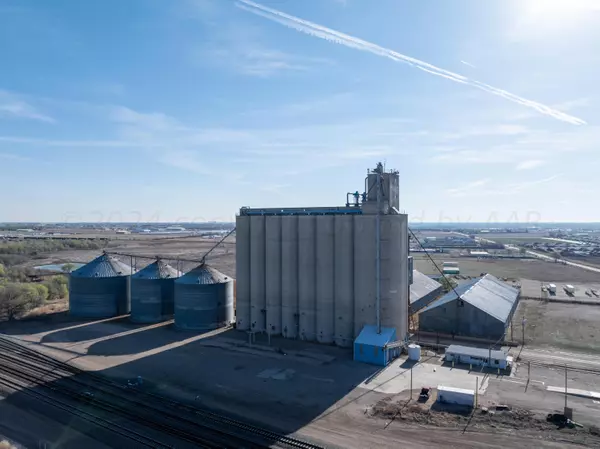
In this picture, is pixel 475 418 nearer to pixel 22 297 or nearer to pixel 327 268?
pixel 327 268

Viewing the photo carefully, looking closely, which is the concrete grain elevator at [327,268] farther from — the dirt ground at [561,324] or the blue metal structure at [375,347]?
the dirt ground at [561,324]

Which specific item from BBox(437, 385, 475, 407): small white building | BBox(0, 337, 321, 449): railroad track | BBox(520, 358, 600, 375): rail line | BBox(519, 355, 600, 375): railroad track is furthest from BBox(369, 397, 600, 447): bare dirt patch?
BBox(519, 355, 600, 375): railroad track

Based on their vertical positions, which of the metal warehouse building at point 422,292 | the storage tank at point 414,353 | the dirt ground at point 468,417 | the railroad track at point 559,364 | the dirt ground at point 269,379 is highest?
the metal warehouse building at point 422,292

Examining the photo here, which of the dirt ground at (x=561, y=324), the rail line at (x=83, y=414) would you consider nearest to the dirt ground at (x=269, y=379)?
the rail line at (x=83, y=414)

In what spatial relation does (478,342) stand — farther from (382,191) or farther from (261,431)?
(261,431)

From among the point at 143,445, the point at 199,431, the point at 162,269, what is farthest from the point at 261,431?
the point at 162,269

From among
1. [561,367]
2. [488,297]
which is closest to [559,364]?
[561,367]
